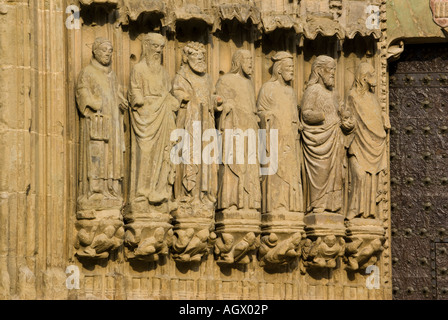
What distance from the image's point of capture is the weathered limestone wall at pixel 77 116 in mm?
15117

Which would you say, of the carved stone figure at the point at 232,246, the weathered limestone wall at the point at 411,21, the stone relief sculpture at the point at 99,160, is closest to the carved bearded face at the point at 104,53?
the stone relief sculpture at the point at 99,160

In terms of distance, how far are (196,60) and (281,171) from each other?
1378 mm

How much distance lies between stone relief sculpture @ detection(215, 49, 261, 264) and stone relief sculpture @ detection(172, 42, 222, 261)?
0.41 ft

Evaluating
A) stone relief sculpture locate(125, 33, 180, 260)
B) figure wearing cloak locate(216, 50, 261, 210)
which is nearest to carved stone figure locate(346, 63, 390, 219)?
figure wearing cloak locate(216, 50, 261, 210)

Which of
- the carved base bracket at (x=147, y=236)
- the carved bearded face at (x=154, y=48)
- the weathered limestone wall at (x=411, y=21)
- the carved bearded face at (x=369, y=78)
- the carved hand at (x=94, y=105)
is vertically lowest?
the carved base bracket at (x=147, y=236)

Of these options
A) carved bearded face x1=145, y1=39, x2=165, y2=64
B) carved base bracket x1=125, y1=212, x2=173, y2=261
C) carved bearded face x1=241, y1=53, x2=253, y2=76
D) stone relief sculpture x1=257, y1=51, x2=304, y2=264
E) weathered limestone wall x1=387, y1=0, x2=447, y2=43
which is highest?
weathered limestone wall x1=387, y1=0, x2=447, y2=43

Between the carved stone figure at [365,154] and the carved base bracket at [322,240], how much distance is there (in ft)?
0.85

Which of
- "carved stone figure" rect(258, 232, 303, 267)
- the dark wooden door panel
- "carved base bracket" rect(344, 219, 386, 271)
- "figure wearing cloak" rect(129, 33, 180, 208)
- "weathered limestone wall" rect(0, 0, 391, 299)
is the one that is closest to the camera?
"weathered limestone wall" rect(0, 0, 391, 299)

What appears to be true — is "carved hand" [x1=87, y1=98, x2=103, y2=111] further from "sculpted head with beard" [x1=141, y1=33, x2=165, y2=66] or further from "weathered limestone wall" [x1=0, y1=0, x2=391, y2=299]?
"sculpted head with beard" [x1=141, y1=33, x2=165, y2=66]

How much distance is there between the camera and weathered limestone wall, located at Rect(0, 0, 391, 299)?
15.1 meters

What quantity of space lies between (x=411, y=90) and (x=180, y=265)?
3363 mm

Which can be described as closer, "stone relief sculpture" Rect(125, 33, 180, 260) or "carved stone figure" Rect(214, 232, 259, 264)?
"stone relief sculpture" Rect(125, 33, 180, 260)

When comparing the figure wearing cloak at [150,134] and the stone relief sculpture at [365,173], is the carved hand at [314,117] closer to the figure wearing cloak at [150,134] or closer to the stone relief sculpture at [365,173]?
the stone relief sculpture at [365,173]

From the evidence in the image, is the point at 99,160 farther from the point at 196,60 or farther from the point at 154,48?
the point at 196,60
